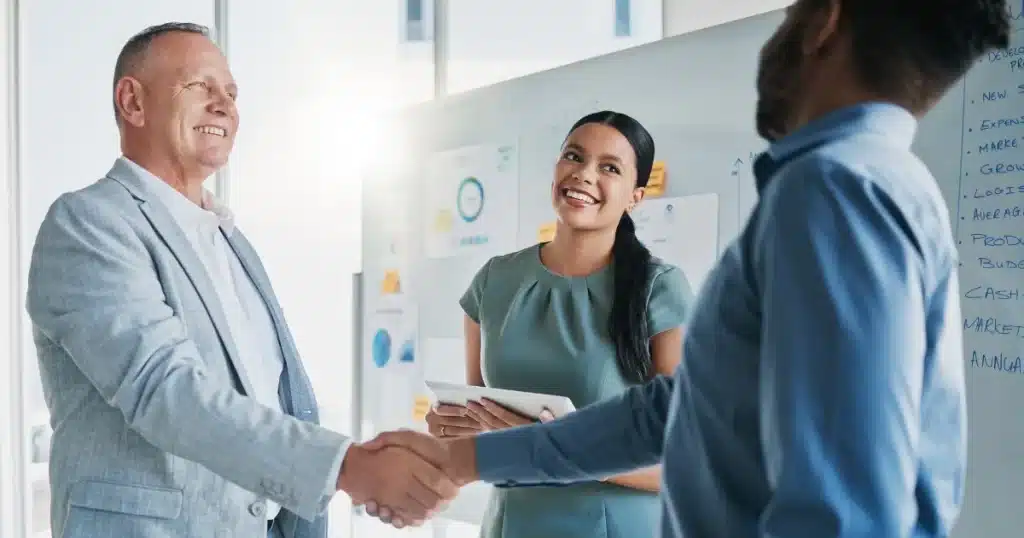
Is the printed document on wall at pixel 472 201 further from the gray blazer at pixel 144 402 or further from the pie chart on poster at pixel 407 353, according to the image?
the gray blazer at pixel 144 402

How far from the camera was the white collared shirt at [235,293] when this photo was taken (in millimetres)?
1685

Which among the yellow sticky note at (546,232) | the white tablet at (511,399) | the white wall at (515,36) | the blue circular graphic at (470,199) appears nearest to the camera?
the white tablet at (511,399)

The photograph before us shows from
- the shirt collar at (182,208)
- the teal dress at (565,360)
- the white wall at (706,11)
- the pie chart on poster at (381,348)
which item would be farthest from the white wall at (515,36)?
the shirt collar at (182,208)

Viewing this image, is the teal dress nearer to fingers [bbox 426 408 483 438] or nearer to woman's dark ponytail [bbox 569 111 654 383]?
woman's dark ponytail [bbox 569 111 654 383]

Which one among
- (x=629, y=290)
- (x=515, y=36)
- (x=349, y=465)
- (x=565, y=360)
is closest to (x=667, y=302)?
(x=629, y=290)

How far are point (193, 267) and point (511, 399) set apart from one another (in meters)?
0.63

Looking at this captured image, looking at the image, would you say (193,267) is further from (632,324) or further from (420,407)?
(420,407)

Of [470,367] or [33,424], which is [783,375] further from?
[33,424]

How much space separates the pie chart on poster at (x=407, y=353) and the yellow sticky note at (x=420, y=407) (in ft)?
0.44

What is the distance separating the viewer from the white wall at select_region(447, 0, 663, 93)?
3.55 metres

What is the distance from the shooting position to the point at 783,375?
0.70m

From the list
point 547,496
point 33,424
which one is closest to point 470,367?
point 547,496

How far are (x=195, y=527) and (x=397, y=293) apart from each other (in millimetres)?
1576

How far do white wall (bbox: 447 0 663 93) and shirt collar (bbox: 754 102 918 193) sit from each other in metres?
2.79
